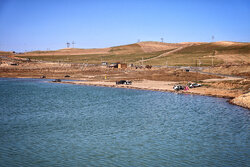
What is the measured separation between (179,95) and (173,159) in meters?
45.5

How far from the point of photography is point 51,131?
3875 centimetres

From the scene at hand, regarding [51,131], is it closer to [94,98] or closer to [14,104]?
[14,104]

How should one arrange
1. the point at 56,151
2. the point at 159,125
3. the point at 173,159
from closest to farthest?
1. the point at 173,159
2. the point at 56,151
3. the point at 159,125

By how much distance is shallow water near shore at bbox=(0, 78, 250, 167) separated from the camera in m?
28.6

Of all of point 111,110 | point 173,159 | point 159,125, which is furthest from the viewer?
point 111,110

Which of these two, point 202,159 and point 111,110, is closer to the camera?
point 202,159

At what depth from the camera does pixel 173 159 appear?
28.5m

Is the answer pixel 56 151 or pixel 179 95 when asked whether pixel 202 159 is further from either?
pixel 179 95

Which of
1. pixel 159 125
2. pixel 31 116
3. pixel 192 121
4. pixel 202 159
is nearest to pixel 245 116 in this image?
pixel 192 121

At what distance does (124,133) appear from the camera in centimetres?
3791

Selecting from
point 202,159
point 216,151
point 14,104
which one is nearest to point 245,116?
point 216,151

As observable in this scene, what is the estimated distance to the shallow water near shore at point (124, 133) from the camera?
28594mm

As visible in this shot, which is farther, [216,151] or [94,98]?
[94,98]

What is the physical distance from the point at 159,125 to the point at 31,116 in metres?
20.8
